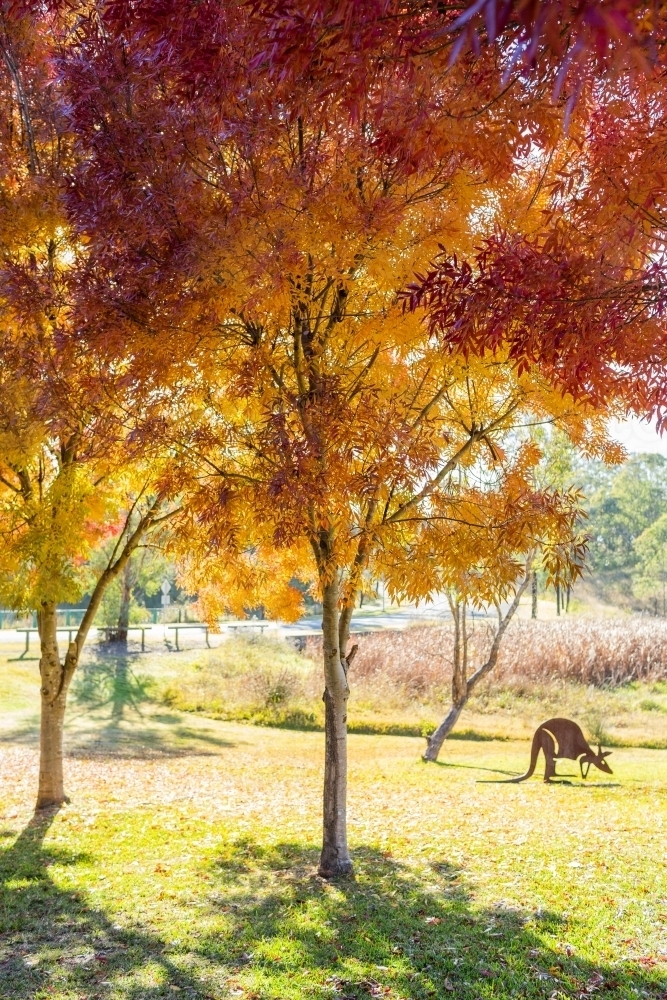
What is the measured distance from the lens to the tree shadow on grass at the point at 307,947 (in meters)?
4.19

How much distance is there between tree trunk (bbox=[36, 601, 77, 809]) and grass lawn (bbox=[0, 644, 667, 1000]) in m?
0.32

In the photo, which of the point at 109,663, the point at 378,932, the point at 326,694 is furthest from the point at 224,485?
the point at 109,663

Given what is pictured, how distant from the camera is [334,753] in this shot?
6273mm

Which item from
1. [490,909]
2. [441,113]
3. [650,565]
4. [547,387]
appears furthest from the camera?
[650,565]

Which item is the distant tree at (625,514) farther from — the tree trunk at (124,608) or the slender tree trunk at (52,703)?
the slender tree trunk at (52,703)

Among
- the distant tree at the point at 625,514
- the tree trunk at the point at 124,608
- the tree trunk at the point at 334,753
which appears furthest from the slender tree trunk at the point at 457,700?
the distant tree at the point at 625,514

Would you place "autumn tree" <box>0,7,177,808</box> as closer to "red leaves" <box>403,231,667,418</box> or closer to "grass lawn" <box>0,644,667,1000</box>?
"grass lawn" <box>0,644,667,1000</box>

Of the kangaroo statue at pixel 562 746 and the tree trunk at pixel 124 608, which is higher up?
the tree trunk at pixel 124 608

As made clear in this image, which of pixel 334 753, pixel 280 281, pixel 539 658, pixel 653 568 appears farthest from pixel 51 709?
pixel 653 568

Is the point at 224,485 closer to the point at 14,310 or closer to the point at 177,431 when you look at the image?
the point at 177,431

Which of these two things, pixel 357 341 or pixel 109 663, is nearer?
pixel 357 341

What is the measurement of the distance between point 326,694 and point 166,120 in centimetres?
411

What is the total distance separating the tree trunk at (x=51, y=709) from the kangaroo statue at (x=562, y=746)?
20.4 ft

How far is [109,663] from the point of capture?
21781mm
